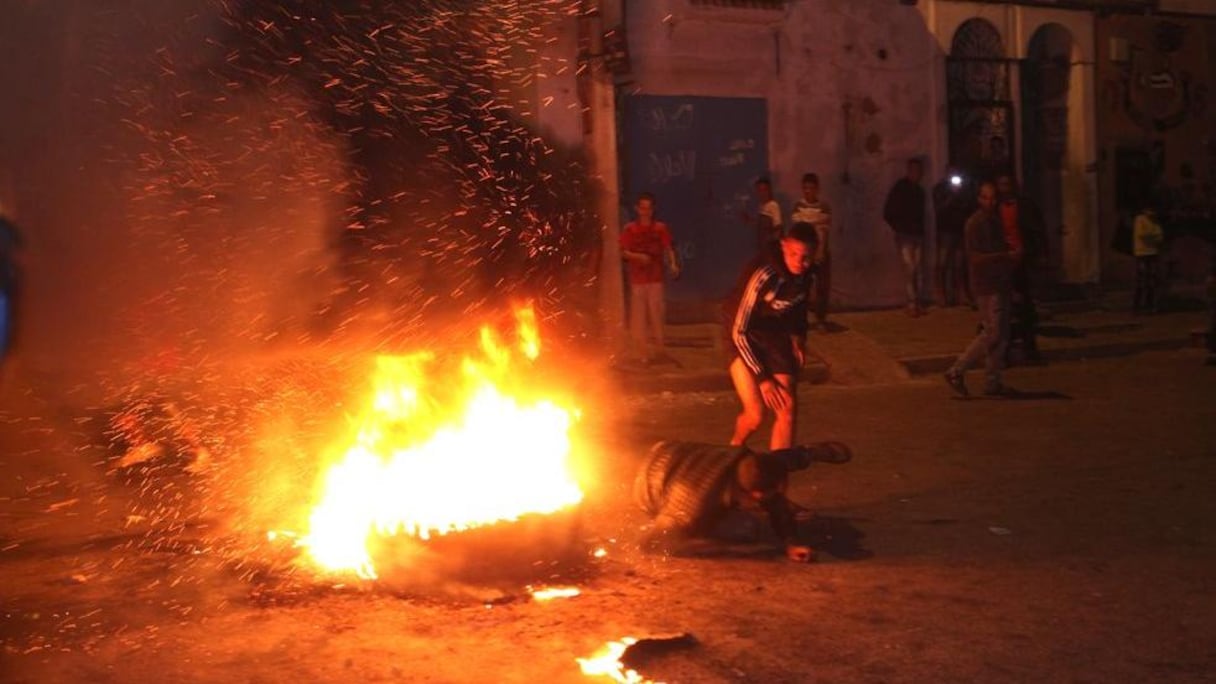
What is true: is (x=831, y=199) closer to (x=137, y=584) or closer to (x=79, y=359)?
(x=79, y=359)

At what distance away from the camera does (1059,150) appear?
21.0 metres

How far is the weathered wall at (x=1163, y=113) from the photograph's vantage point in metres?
21.4

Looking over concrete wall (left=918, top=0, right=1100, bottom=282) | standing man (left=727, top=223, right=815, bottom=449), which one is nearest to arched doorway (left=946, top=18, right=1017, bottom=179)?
concrete wall (left=918, top=0, right=1100, bottom=282)

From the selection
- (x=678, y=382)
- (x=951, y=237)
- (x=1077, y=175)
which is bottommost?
(x=678, y=382)

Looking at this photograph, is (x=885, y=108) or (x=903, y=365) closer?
(x=903, y=365)

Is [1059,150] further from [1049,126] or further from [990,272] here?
[990,272]

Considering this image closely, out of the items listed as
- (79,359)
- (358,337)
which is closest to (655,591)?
(79,359)

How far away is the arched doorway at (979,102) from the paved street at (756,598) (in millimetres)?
11476

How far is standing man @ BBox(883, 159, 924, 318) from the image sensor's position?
17.8 metres

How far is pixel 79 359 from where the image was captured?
307 inches

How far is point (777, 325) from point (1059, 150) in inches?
589

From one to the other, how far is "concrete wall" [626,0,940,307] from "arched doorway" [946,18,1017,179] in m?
0.60

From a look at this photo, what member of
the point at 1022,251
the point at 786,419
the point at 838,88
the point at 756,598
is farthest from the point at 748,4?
the point at 756,598

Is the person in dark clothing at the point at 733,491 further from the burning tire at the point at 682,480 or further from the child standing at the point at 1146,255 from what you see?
the child standing at the point at 1146,255
